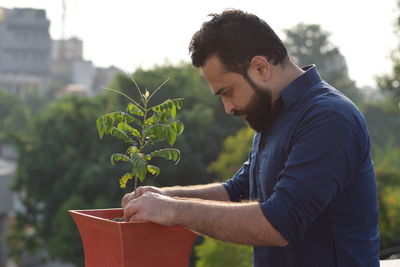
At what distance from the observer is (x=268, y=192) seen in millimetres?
2166

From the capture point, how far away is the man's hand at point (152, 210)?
201cm

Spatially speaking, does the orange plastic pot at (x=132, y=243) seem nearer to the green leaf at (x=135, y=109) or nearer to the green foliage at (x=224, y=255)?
the green leaf at (x=135, y=109)

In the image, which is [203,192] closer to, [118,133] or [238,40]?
[118,133]

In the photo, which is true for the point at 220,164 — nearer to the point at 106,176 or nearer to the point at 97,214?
the point at 106,176

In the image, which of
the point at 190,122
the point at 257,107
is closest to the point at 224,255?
the point at 257,107

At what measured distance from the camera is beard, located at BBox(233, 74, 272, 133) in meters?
2.17

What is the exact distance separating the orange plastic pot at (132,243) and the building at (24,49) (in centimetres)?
7238

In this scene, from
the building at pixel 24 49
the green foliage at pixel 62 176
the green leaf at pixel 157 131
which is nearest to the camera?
the green leaf at pixel 157 131

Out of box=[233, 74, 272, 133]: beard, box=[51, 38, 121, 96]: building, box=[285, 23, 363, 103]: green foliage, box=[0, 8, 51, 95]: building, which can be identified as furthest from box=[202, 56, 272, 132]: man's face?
box=[0, 8, 51, 95]: building

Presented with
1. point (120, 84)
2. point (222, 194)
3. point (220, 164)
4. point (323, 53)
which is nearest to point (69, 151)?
point (120, 84)

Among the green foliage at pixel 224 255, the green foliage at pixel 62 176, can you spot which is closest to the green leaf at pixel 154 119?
the green foliage at pixel 224 255

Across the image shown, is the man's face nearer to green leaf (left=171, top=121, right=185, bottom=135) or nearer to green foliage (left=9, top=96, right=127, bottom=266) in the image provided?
green leaf (left=171, top=121, right=185, bottom=135)

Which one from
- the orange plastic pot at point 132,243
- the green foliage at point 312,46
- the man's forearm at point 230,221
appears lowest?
the orange plastic pot at point 132,243

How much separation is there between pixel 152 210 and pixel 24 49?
77.0m
